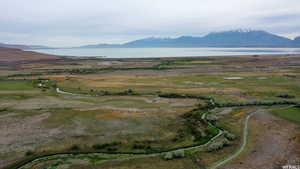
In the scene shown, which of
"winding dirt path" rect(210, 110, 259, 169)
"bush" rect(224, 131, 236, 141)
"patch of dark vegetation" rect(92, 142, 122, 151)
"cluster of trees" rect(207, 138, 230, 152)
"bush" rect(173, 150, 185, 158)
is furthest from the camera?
"bush" rect(224, 131, 236, 141)

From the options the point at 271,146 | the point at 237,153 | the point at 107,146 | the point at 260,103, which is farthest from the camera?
the point at 260,103

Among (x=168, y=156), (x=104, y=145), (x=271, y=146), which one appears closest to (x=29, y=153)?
(x=104, y=145)

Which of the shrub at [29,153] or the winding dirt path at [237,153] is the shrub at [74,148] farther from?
the winding dirt path at [237,153]

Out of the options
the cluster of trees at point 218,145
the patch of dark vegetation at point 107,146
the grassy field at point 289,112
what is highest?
the grassy field at point 289,112

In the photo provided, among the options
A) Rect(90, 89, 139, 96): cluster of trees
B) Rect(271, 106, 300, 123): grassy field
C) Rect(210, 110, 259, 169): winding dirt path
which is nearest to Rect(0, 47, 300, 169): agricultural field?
Rect(271, 106, 300, 123): grassy field

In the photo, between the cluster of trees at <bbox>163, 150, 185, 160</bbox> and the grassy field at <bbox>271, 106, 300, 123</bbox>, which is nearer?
the cluster of trees at <bbox>163, 150, 185, 160</bbox>

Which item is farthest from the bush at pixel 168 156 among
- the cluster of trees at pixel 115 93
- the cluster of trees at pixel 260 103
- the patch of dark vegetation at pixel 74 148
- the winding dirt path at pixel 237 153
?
the cluster of trees at pixel 115 93

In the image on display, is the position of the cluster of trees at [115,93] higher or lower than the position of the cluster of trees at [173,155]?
higher

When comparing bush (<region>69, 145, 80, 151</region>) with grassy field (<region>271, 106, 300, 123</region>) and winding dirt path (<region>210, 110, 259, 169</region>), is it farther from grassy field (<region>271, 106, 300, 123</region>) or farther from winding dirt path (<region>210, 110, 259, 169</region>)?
grassy field (<region>271, 106, 300, 123</region>)

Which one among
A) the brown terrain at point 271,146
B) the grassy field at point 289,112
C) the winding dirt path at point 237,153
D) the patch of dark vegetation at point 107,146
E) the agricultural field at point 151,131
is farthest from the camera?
the grassy field at point 289,112

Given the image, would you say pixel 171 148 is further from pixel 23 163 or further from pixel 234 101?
pixel 234 101

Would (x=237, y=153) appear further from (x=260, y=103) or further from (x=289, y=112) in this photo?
(x=260, y=103)

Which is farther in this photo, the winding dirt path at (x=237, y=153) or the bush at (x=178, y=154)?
the bush at (x=178, y=154)

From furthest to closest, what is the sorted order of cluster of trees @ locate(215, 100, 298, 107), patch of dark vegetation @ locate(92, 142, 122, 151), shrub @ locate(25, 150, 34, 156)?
cluster of trees @ locate(215, 100, 298, 107) → patch of dark vegetation @ locate(92, 142, 122, 151) → shrub @ locate(25, 150, 34, 156)
